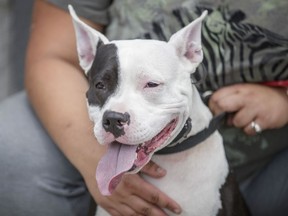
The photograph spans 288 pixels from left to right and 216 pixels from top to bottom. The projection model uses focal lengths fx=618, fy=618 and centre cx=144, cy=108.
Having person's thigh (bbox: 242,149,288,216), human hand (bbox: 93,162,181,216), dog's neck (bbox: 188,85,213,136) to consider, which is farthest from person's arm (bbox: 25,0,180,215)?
person's thigh (bbox: 242,149,288,216)

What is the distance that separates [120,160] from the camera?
102cm

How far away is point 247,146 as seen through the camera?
4.64 feet

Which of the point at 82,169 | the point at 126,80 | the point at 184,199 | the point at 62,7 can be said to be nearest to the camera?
the point at 126,80

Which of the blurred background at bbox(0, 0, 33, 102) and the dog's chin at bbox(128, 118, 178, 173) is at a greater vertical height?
the dog's chin at bbox(128, 118, 178, 173)

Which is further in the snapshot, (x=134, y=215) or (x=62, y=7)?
(x=62, y=7)

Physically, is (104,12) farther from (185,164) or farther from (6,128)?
(185,164)

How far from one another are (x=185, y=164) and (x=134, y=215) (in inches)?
6.2

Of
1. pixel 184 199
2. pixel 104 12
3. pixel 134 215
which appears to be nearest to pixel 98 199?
pixel 134 215

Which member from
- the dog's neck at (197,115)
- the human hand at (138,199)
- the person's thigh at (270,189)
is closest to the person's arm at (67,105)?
the human hand at (138,199)

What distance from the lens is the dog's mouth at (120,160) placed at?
3.33ft

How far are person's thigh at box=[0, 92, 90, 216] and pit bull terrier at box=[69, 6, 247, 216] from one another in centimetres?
30

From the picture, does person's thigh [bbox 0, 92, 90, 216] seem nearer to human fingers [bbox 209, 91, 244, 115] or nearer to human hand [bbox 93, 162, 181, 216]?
human hand [bbox 93, 162, 181, 216]

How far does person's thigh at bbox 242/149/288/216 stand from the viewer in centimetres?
146

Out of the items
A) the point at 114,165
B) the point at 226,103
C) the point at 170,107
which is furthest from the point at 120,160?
the point at 226,103
